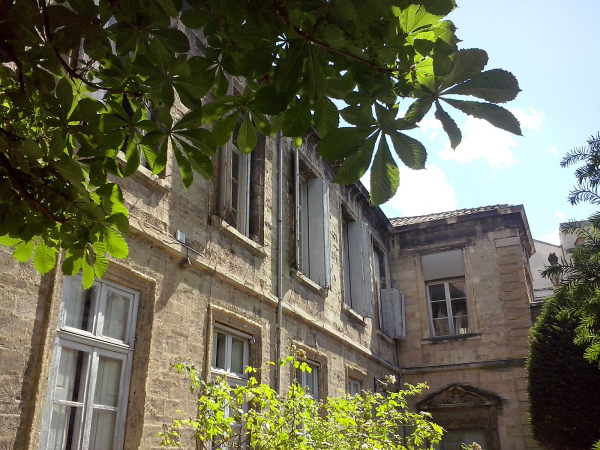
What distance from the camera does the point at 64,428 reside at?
479 cm

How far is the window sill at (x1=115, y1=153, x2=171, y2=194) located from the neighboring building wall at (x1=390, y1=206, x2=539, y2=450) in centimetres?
947

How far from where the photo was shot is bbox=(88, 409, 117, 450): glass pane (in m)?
5.07

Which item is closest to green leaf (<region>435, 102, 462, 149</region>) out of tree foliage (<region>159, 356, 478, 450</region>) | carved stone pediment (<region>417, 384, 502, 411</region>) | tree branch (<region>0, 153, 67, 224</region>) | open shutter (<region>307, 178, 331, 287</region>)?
tree branch (<region>0, 153, 67, 224</region>)

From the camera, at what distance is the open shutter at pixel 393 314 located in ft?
44.7

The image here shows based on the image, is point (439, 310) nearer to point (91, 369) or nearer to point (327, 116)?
point (91, 369)

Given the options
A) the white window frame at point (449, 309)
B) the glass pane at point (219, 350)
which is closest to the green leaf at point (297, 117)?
the glass pane at point (219, 350)

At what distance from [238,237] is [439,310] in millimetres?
8321

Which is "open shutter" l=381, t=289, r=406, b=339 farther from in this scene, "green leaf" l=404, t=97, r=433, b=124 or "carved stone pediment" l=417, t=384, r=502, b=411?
"green leaf" l=404, t=97, r=433, b=124

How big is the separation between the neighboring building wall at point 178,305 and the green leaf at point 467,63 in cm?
369

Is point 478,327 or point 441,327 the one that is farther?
point 441,327

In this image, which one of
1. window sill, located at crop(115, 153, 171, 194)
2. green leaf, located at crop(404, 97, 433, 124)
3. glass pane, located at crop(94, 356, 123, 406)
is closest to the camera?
green leaf, located at crop(404, 97, 433, 124)

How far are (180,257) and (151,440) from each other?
73.4 inches

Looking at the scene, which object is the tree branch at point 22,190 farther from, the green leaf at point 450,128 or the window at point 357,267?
the window at point 357,267

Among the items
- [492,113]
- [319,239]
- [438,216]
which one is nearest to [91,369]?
[492,113]
